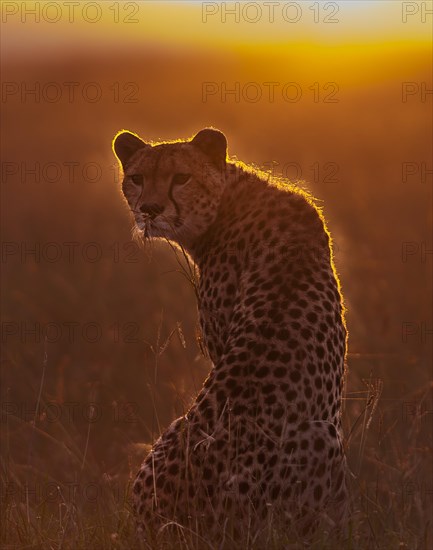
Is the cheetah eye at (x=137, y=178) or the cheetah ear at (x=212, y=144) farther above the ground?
the cheetah ear at (x=212, y=144)

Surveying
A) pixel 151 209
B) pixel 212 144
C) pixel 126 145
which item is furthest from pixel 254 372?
pixel 126 145

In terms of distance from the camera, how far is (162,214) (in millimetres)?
4715

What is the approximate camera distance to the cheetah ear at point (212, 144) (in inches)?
189

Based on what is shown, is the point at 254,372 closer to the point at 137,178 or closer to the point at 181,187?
the point at 181,187

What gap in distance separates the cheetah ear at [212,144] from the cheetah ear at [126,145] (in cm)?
36

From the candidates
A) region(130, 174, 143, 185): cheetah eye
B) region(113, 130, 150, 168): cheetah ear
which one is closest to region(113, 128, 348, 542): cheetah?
region(130, 174, 143, 185): cheetah eye

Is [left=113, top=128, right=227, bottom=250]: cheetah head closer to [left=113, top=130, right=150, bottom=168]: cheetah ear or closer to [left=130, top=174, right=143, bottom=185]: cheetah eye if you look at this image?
[left=130, top=174, right=143, bottom=185]: cheetah eye

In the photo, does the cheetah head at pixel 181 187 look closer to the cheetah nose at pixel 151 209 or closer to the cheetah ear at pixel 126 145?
the cheetah nose at pixel 151 209

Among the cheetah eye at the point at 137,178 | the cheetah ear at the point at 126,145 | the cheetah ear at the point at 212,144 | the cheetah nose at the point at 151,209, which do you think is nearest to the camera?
the cheetah nose at the point at 151,209

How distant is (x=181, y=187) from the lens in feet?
15.5

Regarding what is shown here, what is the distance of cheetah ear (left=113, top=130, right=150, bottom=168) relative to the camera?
516cm

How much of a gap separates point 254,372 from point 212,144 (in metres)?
1.31

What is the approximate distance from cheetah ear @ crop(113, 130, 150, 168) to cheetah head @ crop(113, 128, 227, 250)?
0.83 ft

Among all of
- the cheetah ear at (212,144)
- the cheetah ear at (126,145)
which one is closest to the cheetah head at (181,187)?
the cheetah ear at (212,144)
